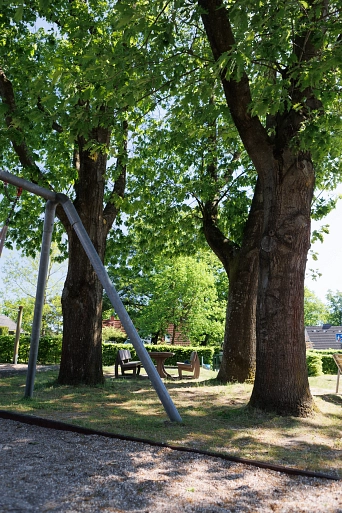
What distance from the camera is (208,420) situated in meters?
8.02

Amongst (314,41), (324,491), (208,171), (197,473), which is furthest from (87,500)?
(208,171)

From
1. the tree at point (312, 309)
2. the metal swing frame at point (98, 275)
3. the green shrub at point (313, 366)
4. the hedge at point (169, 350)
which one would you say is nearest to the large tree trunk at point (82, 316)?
the metal swing frame at point (98, 275)

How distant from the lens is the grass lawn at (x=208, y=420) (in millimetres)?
6039

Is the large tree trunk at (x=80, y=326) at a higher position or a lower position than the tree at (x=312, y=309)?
lower

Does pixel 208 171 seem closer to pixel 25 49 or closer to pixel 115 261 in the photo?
pixel 115 261

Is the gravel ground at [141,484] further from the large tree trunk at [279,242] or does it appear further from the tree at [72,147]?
the tree at [72,147]

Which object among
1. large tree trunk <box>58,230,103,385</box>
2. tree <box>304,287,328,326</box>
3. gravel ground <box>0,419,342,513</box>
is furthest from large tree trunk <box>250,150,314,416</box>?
tree <box>304,287,328,326</box>

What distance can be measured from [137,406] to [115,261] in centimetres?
934

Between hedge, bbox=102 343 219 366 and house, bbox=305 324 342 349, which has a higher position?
house, bbox=305 324 342 349

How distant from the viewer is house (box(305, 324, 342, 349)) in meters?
68.4

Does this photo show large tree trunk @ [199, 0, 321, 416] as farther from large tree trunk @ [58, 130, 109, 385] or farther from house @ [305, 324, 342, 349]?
house @ [305, 324, 342, 349]

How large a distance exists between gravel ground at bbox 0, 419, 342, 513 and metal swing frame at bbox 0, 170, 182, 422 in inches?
67.6

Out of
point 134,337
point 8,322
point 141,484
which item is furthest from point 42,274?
point 8,322

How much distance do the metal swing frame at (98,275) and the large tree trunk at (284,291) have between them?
1657 millimetres
